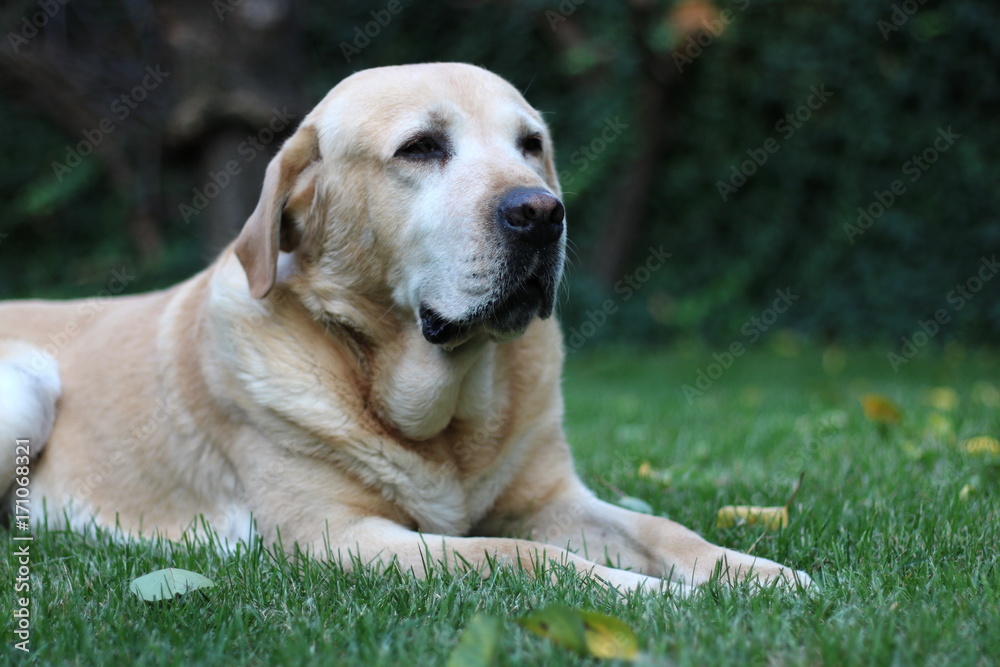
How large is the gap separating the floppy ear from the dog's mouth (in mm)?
469

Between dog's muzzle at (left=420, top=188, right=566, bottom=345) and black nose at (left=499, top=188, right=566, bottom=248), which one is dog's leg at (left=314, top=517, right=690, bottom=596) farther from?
black nose at (left=499, top=188, right=566, bottom=248)

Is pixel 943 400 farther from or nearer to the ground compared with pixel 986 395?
farther from the ground

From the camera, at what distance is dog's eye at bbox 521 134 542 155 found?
2.87 m

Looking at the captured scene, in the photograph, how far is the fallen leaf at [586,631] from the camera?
5.13 feet

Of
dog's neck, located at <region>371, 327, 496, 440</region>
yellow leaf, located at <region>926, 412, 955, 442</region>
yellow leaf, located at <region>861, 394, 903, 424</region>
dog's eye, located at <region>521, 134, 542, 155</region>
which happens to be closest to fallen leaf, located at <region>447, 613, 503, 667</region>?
dog's neck, located at <region>371, 327, 496, 440</region>

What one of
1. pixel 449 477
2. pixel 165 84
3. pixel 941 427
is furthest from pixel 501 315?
pixel 165 84

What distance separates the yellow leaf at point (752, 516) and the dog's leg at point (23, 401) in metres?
2.28

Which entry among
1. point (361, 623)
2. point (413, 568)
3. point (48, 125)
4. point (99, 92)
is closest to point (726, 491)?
point (413, 568)

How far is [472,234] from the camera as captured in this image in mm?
2461

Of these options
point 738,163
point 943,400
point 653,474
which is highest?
point 653,474

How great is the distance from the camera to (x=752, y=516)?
271 centimetres

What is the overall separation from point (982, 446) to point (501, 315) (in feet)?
7.02

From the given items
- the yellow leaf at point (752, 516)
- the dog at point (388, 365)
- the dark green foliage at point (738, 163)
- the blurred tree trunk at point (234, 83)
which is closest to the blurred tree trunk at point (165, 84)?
the blurred tree trunk at point (234, 83)

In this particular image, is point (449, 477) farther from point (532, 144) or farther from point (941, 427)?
point (941, 427)
